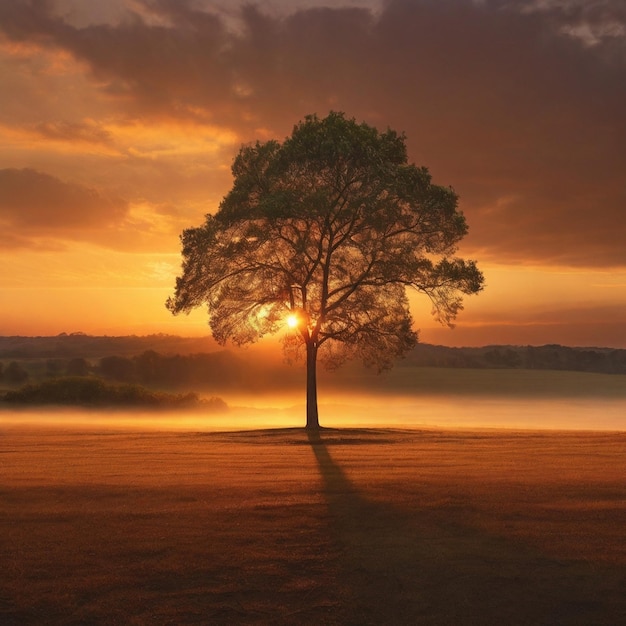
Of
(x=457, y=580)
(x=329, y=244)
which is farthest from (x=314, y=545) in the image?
(x=329, y=244)

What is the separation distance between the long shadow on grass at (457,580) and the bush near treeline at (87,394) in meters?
46.8

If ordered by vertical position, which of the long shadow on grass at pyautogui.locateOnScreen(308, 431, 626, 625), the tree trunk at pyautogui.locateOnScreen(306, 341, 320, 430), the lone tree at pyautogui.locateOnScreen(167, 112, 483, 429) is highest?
the lone tree at pyautogui.locateOnScreen(167, 112, 483, 429)

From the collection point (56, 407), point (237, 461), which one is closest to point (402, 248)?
point (237, 461)

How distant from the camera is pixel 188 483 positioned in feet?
47.9

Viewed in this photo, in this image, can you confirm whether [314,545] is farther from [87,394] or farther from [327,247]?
[87,394]

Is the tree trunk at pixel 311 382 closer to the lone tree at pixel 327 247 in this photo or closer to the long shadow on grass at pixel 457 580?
the lone tree at pixel 327 247

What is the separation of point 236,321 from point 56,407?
2334 cm

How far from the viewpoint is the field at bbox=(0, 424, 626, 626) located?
7746 millimetres

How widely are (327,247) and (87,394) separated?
2858 cm

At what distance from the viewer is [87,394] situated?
178ft

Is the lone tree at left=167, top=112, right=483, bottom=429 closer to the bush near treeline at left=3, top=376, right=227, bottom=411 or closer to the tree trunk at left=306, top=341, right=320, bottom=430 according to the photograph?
the tree trunk at left=306, top=341, right=320, bottom=430

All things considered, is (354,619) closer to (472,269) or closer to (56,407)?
(472,269)

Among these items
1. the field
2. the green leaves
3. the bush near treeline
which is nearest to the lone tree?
the green leaves

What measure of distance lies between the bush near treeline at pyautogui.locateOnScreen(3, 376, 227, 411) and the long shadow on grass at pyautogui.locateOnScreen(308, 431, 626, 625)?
1841 inches
